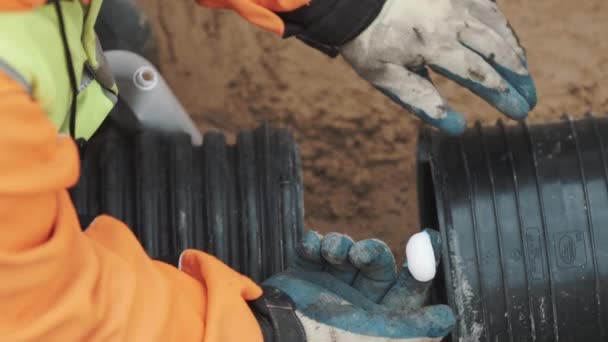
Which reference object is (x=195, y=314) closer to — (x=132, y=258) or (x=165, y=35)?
(x=132, y=258)

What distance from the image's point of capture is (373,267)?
1076 millimetres

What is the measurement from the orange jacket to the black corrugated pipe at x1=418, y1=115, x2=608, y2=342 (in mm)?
A: 372

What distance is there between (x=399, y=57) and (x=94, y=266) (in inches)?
20.8

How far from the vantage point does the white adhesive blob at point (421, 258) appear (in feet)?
3.44

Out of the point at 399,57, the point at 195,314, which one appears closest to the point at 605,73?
the point at 399,57

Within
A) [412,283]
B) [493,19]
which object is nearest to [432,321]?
[412,283]

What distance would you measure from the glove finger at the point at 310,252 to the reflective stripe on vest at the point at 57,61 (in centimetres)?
33

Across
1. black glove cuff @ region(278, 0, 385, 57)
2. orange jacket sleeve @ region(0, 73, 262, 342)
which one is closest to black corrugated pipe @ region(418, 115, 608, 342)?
black glove cuff @ region(278, 0, 385, 57)

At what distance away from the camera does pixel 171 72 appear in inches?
72.7

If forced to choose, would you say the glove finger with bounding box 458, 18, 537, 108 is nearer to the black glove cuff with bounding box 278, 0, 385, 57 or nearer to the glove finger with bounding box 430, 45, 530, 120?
the glove finger with bounding box 430, 45, 530, 120

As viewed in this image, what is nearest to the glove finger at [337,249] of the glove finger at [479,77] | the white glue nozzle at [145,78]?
the glove finger at [479,77]

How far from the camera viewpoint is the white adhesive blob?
105cm

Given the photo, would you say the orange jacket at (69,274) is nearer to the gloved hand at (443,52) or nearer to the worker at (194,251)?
the worker at (194,251)

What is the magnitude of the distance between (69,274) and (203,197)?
63cm
